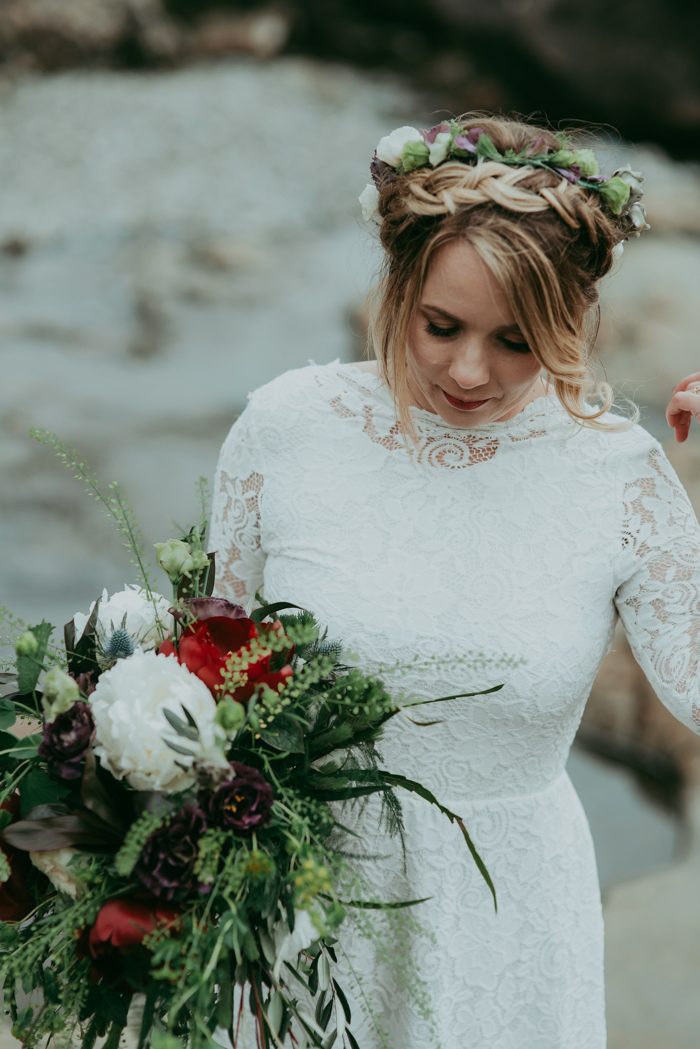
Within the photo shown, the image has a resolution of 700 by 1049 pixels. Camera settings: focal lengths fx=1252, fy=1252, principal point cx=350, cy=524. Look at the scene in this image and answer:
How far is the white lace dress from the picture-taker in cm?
180

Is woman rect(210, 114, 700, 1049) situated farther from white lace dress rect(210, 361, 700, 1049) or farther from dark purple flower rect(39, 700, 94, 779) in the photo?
dark purple flower rect(39, 700, 94, 779)

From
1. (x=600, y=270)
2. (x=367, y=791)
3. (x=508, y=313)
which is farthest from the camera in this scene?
(x=600, y=270)

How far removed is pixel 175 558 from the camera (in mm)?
1479

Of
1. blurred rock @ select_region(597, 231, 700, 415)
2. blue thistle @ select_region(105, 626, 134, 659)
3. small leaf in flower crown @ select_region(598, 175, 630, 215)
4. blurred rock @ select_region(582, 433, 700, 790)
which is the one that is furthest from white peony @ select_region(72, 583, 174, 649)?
blurred rock @ select_region(597, 231, 700, 415)

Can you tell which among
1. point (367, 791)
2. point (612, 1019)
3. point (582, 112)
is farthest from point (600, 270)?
point (582, 112)

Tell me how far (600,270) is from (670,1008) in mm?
2665

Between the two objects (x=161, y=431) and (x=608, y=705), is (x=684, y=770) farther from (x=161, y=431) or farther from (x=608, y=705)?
(x=161, y=431)

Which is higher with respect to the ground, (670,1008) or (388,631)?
(388,631)

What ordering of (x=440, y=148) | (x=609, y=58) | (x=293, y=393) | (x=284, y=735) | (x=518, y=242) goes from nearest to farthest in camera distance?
(x=284, y=735), (x=518, y=242), (x=440, y=148), (x=293, y=393), (x=609, y=58)

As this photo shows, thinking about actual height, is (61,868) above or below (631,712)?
above

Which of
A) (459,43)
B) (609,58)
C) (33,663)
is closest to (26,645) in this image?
(33,663)

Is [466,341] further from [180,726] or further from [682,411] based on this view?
[180,726]

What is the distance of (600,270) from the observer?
187 centimetres

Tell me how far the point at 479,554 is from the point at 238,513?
1.33ft
